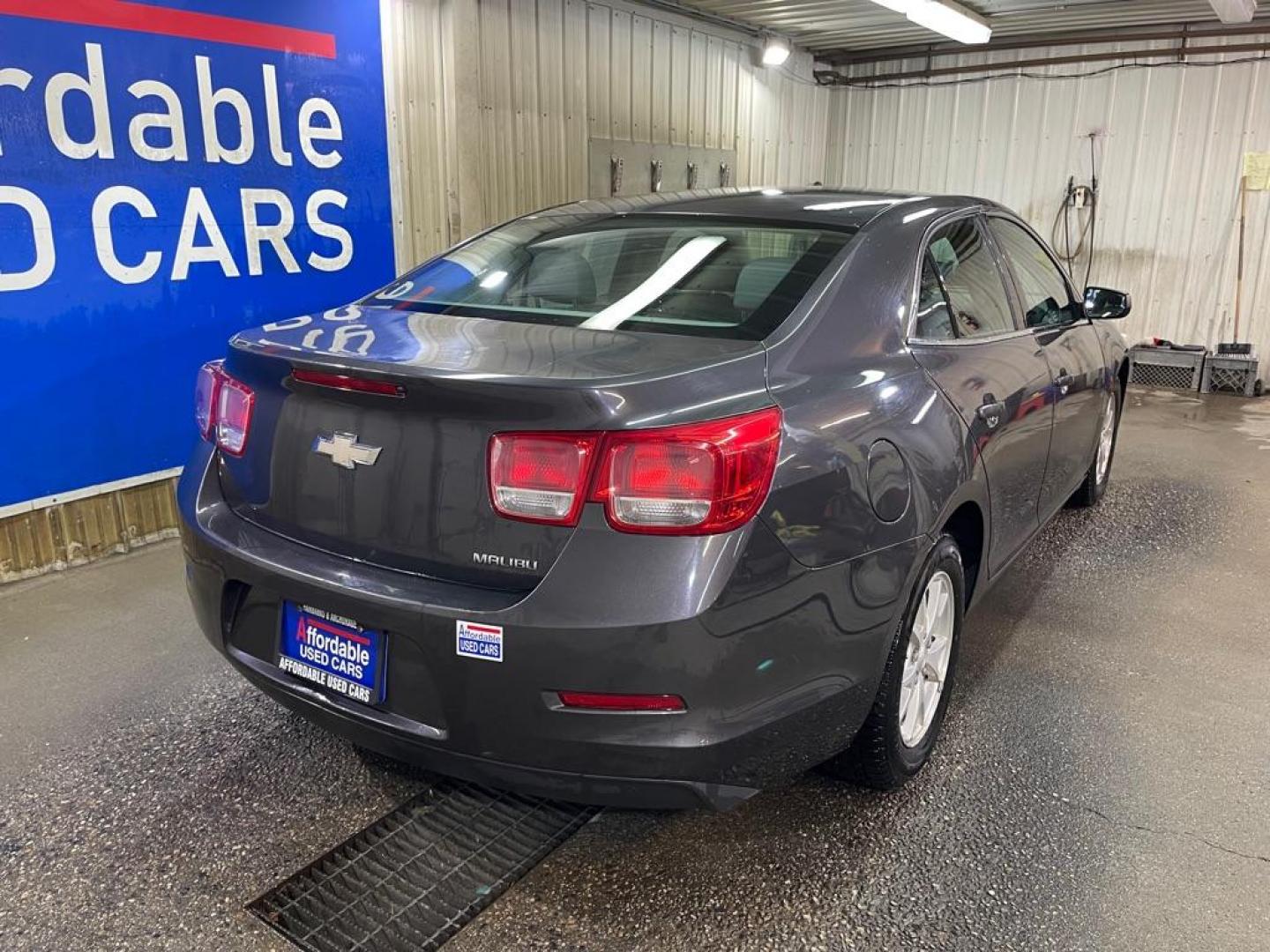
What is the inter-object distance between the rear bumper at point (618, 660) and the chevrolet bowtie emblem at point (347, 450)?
19 cm

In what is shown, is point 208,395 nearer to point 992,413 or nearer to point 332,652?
point 332,652

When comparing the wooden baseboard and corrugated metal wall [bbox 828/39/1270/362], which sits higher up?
corrugated metal wall [bbox 828/39/1270/362]

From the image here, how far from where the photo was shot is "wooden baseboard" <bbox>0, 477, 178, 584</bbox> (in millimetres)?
3695

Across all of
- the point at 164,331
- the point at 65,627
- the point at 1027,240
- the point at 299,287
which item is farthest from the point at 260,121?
the point at 1027,240

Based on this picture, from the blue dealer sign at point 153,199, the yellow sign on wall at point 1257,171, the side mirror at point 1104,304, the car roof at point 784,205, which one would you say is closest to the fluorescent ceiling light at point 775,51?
the yellow sign on wall at point 1257,171

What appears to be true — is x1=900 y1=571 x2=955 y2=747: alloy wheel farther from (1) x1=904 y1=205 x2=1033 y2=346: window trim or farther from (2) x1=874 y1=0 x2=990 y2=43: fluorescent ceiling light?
(2) x1=874 y1=0 x2=990 y2=43: fluorescent ceiling light

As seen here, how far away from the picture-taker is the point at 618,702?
5.45 feet

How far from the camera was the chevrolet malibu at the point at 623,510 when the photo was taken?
1.64 meters

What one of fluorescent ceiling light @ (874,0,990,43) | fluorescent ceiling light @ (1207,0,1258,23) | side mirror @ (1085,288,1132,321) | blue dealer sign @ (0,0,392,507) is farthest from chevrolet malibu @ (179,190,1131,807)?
fluorescent ceiling light @ (1207,0,1258,23)

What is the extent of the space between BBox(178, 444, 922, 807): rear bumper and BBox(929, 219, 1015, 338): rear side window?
0.91 m

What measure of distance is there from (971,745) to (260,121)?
3728mm

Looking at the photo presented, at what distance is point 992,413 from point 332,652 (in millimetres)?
1706

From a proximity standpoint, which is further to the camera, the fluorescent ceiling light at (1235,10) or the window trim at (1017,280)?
the fluorescent ceiling light at (1235,10)

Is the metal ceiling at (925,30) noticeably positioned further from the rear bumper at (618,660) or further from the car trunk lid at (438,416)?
the rear bumper at (618,660)
